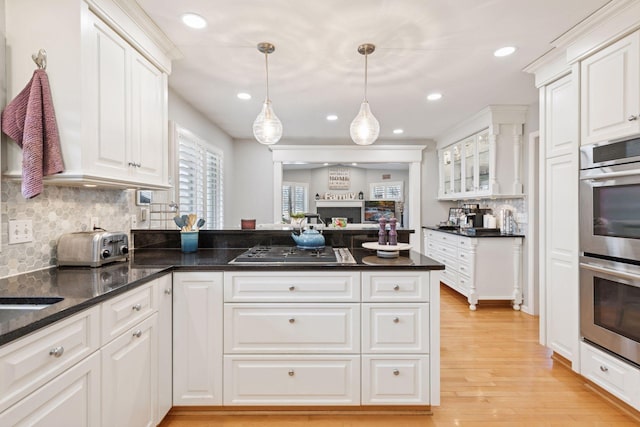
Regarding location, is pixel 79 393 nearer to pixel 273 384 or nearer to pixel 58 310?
pixel 58 310

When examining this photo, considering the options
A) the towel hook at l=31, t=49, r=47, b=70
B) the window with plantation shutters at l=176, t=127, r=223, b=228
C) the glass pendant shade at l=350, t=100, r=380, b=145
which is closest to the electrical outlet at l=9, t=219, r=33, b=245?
the towel hook at l=31, t=49, r=47, b=70

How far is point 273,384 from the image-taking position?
1.83 m

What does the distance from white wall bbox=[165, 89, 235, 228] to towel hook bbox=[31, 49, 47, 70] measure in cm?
146

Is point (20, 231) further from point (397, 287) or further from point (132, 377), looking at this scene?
point (397, 287)

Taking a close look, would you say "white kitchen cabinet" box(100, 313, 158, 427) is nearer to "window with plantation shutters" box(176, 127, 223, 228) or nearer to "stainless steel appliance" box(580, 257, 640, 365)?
"window with plantation shutters" box(176, 127, 223, 228)

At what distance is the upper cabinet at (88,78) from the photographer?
1486 mm

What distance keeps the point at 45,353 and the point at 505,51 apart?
10.4ft

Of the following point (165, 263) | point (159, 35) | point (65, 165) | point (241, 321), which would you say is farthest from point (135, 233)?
point (159, 35)

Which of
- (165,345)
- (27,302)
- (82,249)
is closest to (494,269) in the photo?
(165,345)

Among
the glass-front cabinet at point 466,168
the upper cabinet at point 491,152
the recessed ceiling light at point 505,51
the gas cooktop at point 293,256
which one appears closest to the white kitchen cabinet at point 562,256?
the recessed ceiling light at point 505,51

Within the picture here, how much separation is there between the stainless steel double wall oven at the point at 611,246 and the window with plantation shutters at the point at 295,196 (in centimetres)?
525

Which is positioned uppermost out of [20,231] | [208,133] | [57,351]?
[208,133]

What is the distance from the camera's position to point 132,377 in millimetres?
1462

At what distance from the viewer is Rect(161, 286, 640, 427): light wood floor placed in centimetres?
182
